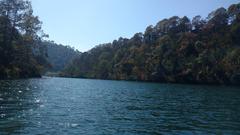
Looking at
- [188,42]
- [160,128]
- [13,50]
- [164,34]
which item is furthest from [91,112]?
[164,34]

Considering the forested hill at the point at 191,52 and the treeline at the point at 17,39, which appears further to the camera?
the forested hill at the point at 191,52

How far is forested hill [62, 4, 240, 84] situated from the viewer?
13225 centimetres

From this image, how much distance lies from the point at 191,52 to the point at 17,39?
261ft

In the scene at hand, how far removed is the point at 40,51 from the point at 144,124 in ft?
354

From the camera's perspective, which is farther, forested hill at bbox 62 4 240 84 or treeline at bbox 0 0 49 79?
forested hill at bbox 62 4 240 84

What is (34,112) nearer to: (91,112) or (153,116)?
(91,112)

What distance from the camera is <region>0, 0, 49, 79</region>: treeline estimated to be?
93.6 m

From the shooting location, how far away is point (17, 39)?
10588 centimetres

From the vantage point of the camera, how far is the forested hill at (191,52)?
13225 centimetres

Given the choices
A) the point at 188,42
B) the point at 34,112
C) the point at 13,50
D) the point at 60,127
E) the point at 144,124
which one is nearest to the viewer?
the point at 60,127

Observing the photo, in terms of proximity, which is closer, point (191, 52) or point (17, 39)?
point (17, 39)

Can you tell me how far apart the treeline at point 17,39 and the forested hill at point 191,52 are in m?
59.8

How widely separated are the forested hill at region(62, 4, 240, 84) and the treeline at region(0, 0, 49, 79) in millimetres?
59781

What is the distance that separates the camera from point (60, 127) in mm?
22406
